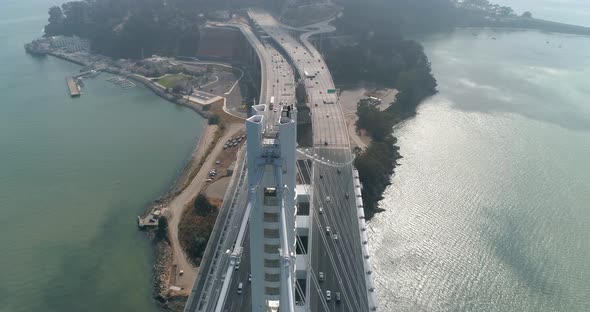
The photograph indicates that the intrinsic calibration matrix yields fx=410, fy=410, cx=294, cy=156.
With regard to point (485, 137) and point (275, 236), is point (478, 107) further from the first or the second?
point (275, 236)

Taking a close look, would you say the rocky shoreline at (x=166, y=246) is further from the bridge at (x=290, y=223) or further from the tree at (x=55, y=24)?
the tree at (x=55, y=24)

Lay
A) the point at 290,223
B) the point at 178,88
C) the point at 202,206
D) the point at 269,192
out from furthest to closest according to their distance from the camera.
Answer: the point at 178,88, the point at 202,206, the point at 290,223, the point at 269,192

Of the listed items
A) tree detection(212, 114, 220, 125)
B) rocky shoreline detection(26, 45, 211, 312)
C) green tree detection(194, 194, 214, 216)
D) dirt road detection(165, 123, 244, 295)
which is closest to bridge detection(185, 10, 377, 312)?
green tree detection(194, 194, 214, 216)

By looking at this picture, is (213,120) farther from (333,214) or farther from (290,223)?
(290,223)

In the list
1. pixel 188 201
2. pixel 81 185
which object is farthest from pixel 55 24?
pixel 188 201

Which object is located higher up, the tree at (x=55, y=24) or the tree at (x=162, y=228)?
the tree at (x=55, y=24)

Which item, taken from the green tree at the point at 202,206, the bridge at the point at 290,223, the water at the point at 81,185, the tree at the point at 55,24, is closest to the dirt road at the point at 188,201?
the green tree at the point at 202,206

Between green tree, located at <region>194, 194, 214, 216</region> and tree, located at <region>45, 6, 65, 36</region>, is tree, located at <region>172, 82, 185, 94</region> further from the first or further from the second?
tree, located at <region>45, 6, 65, 36</region>
